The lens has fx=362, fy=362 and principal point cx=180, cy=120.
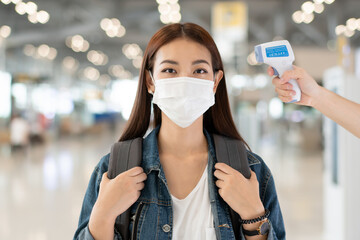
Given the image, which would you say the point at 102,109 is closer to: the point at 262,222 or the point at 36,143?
the point at 36,143

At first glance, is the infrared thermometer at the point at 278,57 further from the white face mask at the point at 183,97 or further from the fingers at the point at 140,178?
the fingers at the point at 140,178

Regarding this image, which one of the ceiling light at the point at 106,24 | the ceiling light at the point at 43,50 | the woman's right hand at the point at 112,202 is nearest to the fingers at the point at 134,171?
the woman's right hand at the point at 112,202

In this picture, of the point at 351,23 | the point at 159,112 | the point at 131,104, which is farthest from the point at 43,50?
the point at 159,112

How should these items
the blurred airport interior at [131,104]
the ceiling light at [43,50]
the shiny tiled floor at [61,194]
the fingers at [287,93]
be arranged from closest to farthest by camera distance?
1. the fingers at [287,93]
2. the blurred airport interior at [131,104]
3. the shiny tiled floor at [61,194]
4. the ceiling light at [43,50]

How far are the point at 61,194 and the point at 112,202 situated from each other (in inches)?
226

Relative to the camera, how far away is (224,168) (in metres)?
1.42

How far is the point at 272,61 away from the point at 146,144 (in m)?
0.65

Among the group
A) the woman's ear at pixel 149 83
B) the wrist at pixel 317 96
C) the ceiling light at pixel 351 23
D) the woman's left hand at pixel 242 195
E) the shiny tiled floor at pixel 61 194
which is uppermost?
the ceiling light at pixel 351 23

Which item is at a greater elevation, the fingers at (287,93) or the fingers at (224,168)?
the fingers at (287,93)

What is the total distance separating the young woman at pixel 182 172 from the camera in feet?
4.49

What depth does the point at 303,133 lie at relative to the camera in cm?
1356

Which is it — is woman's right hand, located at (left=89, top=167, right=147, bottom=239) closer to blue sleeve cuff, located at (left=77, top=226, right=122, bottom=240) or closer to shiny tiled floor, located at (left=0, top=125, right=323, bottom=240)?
blue sleeve cuff, located at (left=77, top=226, right=122, bottom=240)

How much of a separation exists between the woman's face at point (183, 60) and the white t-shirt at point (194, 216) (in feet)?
1.55

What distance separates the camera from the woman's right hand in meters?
1.35
